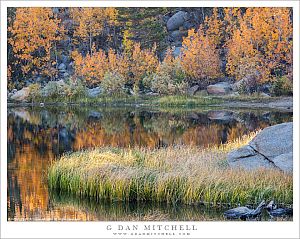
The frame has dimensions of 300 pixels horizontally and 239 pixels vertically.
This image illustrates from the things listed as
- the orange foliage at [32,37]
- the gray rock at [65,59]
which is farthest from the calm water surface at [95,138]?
the gray rock at [65,59]

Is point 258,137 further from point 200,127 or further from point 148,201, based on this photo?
point 200,127

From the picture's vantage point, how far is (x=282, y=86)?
38.2 m

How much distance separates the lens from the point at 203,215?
10.3 metres

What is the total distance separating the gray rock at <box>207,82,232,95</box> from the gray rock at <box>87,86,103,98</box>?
9.50m

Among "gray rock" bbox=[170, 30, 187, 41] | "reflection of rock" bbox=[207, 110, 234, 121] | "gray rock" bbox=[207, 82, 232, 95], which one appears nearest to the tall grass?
"reflection of rock" bbox=[207, 110, 234, 121]

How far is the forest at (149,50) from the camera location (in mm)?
40344

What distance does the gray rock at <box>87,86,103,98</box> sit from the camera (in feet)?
146

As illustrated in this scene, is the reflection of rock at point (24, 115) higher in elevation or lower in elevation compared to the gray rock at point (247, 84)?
lower

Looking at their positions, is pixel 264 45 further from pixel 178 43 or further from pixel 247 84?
pixel 178 43

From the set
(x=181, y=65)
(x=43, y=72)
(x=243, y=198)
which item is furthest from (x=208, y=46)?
(x=243, y=198)

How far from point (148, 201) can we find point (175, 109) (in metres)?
26.8

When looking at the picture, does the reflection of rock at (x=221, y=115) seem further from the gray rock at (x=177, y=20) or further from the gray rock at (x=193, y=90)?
the gray rock at (x=177, y=20)

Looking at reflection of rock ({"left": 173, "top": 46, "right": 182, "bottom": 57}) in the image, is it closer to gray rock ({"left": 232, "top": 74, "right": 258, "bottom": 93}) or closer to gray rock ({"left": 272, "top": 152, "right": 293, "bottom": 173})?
gray rock ({"left": 232, "top": 74, "right": 258, "bottom": 93})

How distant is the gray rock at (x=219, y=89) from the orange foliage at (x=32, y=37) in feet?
51.9
